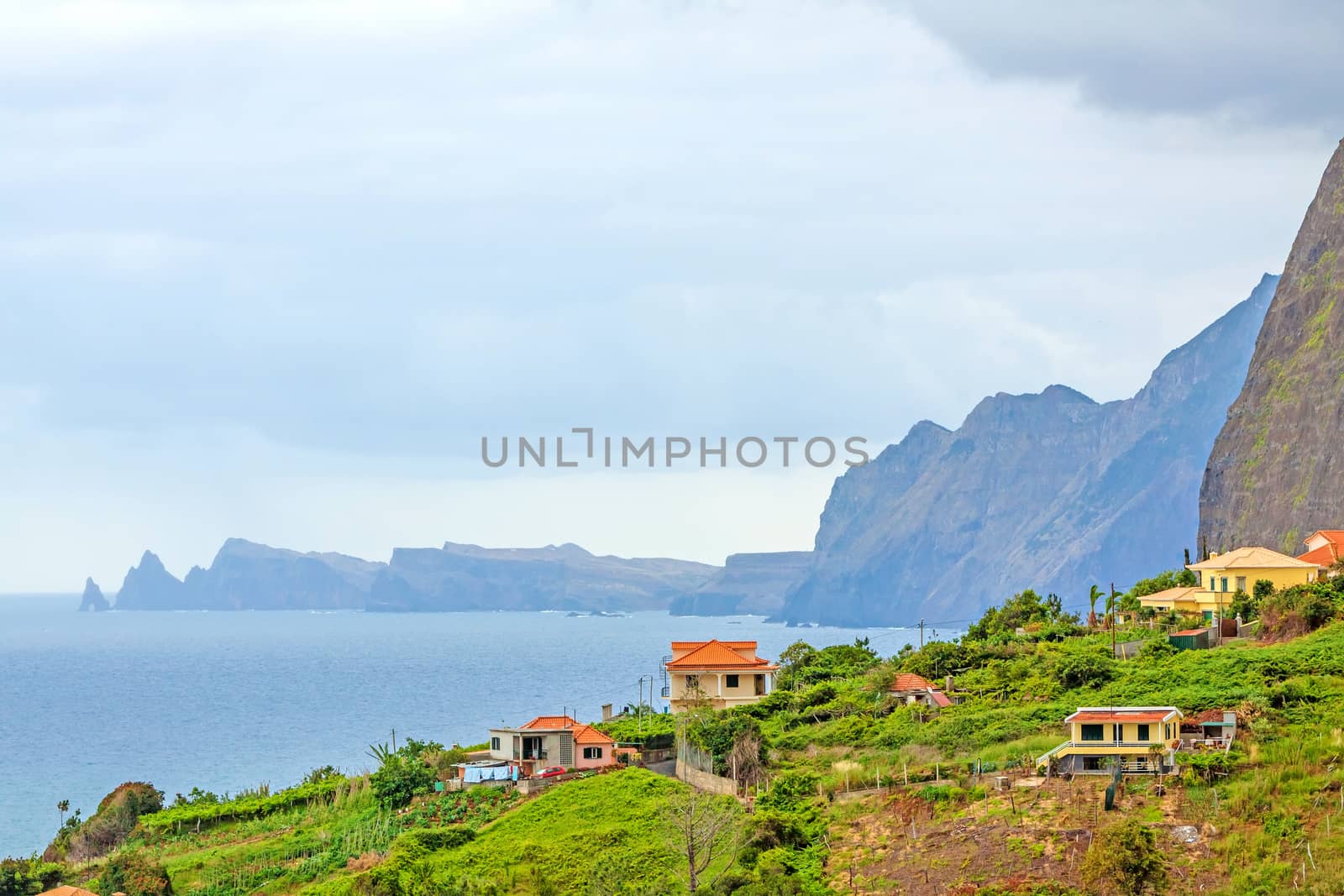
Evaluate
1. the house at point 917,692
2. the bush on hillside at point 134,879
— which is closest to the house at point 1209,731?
the house at point 917,692

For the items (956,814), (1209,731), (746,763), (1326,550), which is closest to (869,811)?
(956,814)

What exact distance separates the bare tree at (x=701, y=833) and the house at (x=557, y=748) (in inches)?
514

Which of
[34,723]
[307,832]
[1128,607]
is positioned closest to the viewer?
[307,832]

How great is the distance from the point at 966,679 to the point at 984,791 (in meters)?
21.4

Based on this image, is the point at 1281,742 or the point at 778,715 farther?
the point at 778,715

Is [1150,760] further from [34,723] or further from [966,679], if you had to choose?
[34,723]

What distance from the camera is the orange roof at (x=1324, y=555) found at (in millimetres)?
81856

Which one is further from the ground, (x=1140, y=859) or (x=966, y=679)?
(x=966, y=679)

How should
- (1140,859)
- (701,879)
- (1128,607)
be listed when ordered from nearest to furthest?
(1140,859) → (701,879) → (1128,607)

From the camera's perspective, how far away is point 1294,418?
136m

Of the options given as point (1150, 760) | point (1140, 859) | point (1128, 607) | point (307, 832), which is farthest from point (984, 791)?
point (1128, 607)

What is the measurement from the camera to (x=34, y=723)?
156000 mm

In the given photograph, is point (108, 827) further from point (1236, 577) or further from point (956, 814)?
point (1236, 577)

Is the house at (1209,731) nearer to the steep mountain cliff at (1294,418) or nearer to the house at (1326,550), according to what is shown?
the house at (1326,550)
